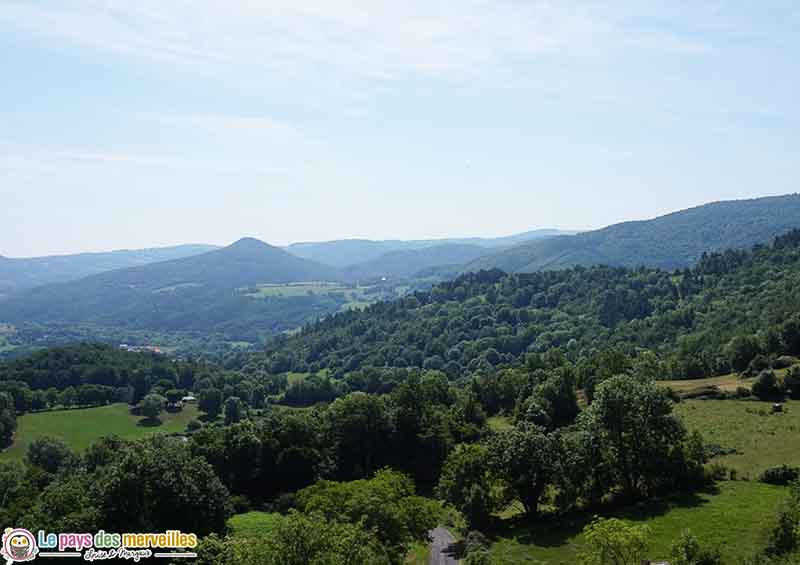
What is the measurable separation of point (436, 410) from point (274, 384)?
364 feet

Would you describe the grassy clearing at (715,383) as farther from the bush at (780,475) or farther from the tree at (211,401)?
the tree at (211,401)

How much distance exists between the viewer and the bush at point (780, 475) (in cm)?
5112

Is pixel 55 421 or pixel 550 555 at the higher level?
pixel 550 555

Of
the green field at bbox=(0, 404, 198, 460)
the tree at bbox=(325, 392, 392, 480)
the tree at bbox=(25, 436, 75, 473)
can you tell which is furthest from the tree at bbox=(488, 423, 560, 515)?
the green field at bbox=(0, 404, 198, 460)

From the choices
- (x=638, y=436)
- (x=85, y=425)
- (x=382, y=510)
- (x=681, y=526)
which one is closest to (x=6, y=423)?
(x=85, y=425)

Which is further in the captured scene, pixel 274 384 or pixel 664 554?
pixel 274 384

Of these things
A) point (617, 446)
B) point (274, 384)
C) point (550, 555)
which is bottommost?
point (274, 384)

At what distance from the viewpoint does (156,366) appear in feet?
608

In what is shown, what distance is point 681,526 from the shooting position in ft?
150

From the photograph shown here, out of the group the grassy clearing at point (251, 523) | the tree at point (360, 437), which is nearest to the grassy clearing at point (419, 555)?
the grassy clearing at point (251, 523)

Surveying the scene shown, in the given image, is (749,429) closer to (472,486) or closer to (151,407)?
(472,486)

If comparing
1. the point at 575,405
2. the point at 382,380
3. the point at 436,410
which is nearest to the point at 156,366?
the point at 382,380

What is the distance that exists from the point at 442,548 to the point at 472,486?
6.30 meters

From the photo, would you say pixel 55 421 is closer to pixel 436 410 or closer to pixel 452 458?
pixel 436 410
